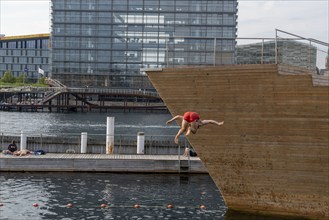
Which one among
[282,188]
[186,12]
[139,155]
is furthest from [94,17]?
[282,188]

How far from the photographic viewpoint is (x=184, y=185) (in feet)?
90.9

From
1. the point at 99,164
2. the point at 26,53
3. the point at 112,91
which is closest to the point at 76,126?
the point at 99,164

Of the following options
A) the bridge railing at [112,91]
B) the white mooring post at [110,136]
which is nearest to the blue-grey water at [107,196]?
the white mooring post at [110,136]

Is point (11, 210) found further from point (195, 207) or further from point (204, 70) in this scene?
point (204, 70)

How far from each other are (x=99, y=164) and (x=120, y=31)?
9415 cm

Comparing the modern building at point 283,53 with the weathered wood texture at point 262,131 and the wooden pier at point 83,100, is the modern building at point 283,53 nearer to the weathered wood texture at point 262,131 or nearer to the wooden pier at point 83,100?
the weathered wood texture at point 262,131

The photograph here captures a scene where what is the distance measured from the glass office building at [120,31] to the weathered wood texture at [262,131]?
99057mm

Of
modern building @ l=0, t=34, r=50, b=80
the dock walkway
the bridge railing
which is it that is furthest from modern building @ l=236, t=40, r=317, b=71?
modern building @ l=0, t=34, r=50, b=80

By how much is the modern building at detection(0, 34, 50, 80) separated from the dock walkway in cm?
14514

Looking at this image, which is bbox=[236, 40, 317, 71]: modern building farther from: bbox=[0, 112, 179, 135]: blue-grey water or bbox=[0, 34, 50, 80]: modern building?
bbox=[0, 34, 50, 80]: modern building

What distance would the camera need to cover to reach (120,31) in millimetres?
122250

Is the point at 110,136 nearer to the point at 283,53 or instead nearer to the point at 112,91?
the point at 283,53

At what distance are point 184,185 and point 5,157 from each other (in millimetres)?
11419

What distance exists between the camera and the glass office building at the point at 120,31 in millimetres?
119000
